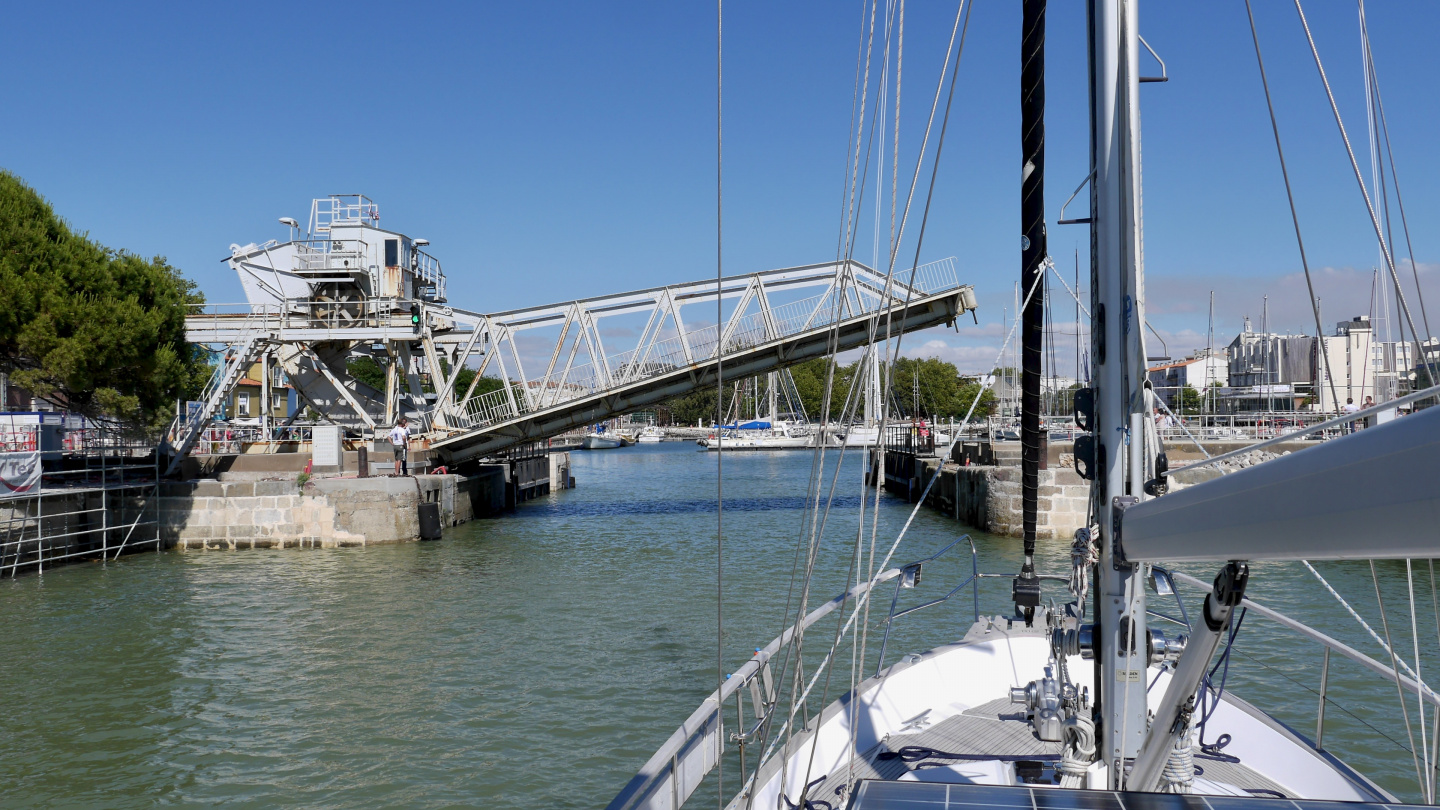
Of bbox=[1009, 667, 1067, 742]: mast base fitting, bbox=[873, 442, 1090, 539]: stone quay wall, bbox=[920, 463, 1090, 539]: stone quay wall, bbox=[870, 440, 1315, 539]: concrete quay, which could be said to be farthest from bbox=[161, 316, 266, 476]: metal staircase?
bbox=[1009, 667, 1067, 742]: mast base fitting

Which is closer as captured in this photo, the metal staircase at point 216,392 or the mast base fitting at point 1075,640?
the mast base fitting at point 1075,640

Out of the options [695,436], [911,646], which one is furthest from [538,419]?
[695,436]

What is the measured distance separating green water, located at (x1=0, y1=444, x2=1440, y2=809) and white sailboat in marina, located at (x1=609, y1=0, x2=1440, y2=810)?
2.22 m

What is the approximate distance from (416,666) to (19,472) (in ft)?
31.3

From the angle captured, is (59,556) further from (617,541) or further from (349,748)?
(349,748)

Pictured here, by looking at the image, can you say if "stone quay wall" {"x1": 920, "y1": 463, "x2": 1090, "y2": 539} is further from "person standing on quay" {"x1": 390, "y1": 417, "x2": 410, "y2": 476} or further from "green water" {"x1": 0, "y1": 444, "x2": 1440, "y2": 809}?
"person standing on quay" {"x1": 390, "y1": 417, "x2": 410, "y2": 476}

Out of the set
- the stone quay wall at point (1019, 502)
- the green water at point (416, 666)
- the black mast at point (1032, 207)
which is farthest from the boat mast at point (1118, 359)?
the stone quay wall at point (1019, 502)

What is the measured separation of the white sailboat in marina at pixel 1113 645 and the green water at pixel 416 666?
87.3 inches

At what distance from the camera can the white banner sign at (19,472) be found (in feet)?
49.3

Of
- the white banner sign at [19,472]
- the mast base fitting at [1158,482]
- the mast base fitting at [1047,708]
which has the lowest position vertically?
the mast base fitting at [1047,708]

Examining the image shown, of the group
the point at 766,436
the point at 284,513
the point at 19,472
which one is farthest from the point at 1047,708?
the point at 766,436

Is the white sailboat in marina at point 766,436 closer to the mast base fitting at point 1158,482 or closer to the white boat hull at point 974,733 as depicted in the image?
the white boat hull at point 974,733

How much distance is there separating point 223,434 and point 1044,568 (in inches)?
832

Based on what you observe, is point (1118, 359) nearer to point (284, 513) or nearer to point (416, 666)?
point (416, 666)
